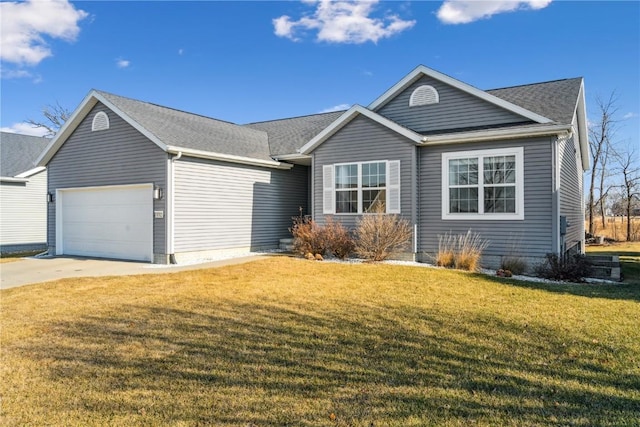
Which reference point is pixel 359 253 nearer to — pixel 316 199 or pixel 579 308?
pixel 316 199

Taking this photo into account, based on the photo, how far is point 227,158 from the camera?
13578 mm

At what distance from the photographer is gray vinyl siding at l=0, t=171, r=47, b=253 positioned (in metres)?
18.5

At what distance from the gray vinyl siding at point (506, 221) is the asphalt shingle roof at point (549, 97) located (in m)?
1.17

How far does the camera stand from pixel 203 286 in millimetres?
8180

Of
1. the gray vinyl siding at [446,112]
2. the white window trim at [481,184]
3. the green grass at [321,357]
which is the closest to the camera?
the green grass at [321,357]

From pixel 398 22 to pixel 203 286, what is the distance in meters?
12.4

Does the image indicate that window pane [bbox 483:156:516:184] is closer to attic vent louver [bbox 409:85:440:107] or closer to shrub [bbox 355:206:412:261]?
shrub [bbox 355:206:412:261]

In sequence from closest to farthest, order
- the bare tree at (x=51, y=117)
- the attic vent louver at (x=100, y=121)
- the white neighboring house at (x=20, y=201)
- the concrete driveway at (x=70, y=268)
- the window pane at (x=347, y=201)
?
the concrete driveway at (x=70, y=268) → the window pane at (x=347, y=201) → the attic vent louver at (x=100, y=121) → the white neighboring house at (x=20, y=201) → the bare tree at (x=51, y=117)

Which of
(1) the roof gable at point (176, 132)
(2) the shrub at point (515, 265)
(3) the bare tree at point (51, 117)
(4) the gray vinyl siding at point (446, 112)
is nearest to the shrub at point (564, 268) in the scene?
(2) the shrub at point (515, 265)

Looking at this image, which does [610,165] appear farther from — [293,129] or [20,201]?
[20,201]

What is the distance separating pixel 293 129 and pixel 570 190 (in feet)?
36.3

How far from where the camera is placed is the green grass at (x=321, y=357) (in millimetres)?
3182

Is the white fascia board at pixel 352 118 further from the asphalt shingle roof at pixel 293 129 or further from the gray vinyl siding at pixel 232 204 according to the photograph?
the gray vinyl siding at pixel 232 204

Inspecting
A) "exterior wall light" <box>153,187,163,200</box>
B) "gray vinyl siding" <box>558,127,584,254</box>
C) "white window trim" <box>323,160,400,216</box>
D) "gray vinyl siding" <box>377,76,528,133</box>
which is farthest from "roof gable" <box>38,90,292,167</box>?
A: "gray vinyl siding" <box>558,127,584,254</box>
